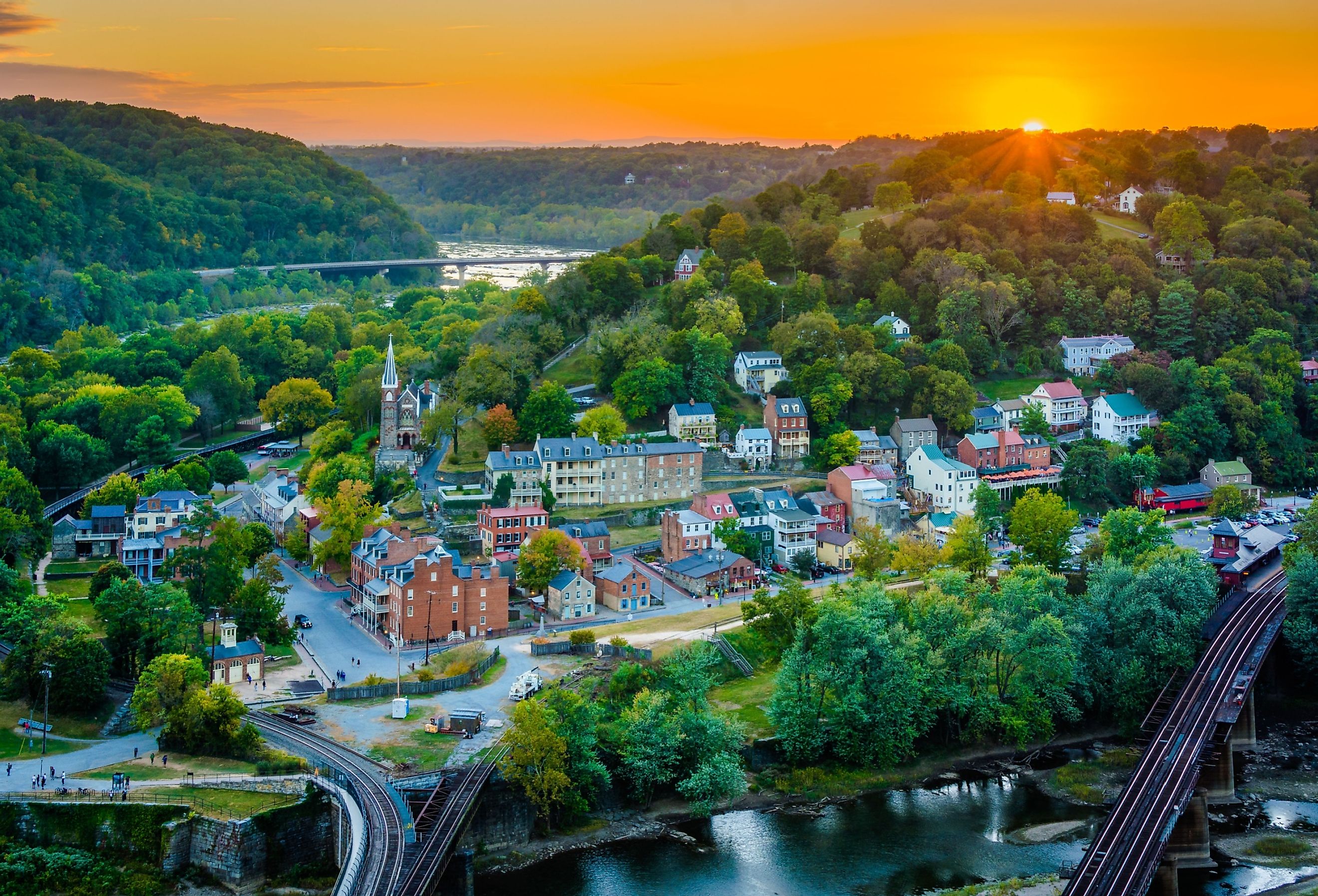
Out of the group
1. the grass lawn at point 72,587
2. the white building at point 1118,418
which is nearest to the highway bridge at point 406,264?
the white building at point 1118,418

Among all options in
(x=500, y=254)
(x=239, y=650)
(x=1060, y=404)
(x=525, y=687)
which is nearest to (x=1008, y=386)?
(x=1060, y=404)

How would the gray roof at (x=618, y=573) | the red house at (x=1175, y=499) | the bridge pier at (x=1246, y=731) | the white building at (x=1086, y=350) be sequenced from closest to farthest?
the bridge pier at (x=1246, y=731)
the gray roof at (x=618, y=573)
the red house at (x=1175, y=499)
the white building at (x=1086, y=350)

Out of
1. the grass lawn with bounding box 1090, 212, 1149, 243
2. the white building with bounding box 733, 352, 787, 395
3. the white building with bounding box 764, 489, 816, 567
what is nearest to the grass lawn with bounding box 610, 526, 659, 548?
the white building with bounding box 764, 489, 816, 567

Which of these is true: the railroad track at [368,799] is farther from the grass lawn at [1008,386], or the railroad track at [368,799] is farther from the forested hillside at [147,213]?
the forested hillside at [147,213]

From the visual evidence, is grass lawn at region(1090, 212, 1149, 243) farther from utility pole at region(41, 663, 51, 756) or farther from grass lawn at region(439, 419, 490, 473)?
utility pole at region(41, 663, 51, 756)

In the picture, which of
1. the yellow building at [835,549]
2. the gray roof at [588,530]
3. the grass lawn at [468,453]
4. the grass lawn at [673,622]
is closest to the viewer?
the grass lawn at [673,622]

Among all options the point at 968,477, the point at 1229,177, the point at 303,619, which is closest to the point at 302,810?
the point at 303,619

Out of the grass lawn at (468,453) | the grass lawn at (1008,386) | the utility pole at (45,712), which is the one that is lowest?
the utility pole at (45,712)
